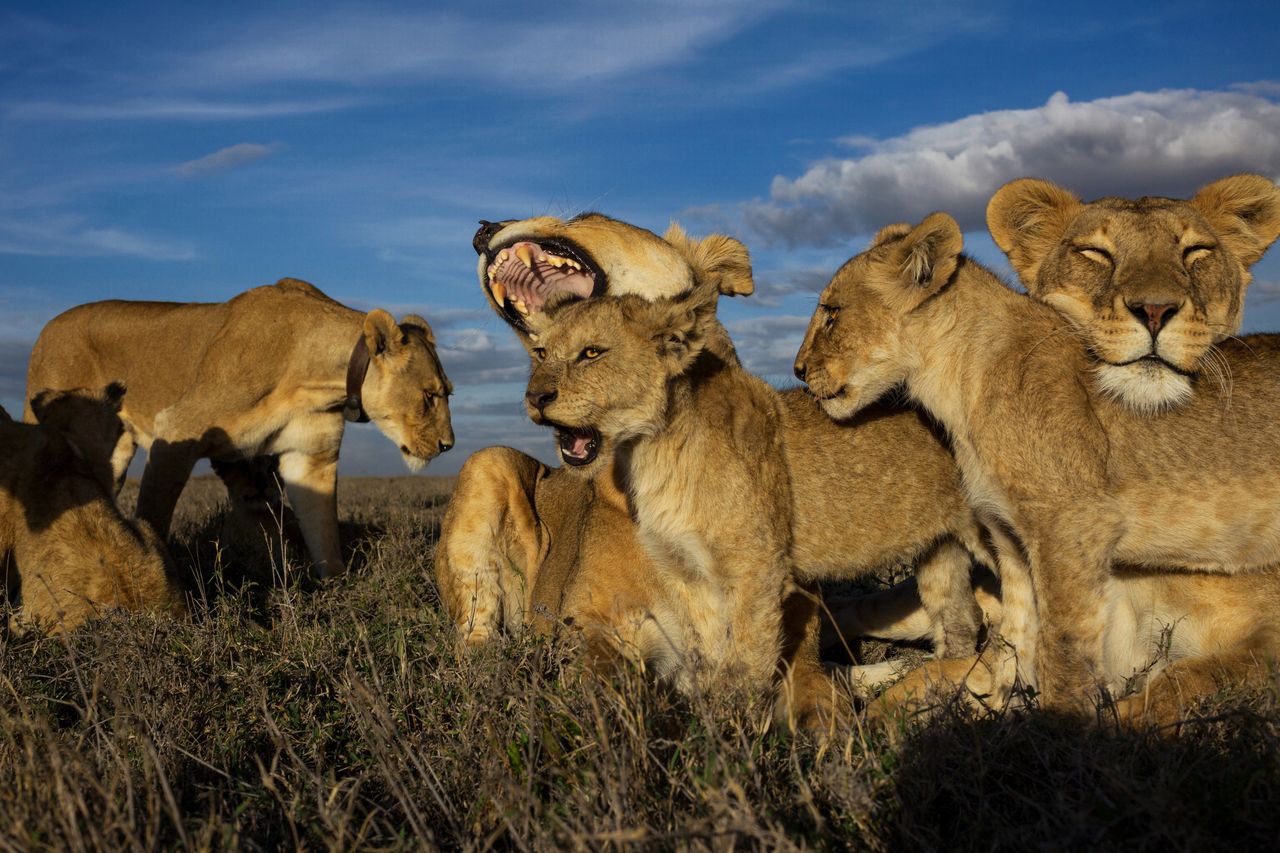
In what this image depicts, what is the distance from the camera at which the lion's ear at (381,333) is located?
762 centimetres

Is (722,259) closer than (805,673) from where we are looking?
No

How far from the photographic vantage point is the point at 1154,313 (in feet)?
12.2

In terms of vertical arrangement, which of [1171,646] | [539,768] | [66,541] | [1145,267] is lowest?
[1171,646]

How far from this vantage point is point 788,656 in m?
4.25

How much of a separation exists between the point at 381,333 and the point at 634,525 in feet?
12.3

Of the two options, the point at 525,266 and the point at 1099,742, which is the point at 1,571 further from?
the point at 1099,742

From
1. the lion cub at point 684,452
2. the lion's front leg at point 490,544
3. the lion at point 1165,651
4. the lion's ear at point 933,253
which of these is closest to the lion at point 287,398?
the lion's front leg at point 490,544

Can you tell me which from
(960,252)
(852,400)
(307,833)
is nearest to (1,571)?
(307,833)

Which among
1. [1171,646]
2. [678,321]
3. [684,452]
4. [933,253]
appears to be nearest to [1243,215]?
[933,253]

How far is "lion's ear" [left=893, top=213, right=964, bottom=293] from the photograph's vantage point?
13.7 ft

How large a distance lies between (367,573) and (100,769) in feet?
13.5

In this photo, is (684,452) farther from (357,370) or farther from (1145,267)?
(357,370)

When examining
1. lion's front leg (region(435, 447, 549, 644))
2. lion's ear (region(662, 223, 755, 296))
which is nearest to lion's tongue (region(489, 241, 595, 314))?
lion's ear (region(662, 223, 755, 296))

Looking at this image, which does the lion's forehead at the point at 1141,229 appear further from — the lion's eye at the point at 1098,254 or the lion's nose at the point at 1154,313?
the lion's nose at the point at 1154,313
